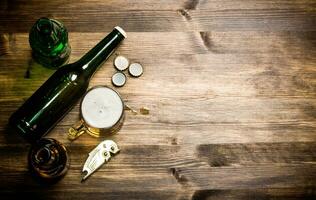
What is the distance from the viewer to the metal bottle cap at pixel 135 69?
5.97 feet

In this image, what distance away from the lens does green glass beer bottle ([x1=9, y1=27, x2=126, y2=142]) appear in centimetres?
166

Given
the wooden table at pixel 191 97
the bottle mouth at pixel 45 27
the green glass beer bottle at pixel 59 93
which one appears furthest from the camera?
the wooden table at pixel 191 97

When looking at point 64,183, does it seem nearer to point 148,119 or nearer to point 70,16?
point 148,119

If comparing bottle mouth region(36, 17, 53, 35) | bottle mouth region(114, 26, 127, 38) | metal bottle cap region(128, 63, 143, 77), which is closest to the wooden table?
metal bottle cap region(128, 63, 143, 77)

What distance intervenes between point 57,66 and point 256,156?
3.23 ft

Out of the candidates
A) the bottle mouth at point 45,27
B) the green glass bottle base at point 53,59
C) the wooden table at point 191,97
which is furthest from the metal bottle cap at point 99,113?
the bottle mouth at point 45,27

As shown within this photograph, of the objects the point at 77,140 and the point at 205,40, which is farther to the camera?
the point at 205,40

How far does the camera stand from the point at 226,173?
1812 mm

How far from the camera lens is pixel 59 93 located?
5.54 ft

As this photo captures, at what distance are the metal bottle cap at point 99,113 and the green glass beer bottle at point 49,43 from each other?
203 mm

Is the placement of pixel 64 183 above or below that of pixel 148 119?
below

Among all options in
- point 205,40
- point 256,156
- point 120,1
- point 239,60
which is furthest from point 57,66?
point 256,156

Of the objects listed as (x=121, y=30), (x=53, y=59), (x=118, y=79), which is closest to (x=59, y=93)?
(x=53, y=59)

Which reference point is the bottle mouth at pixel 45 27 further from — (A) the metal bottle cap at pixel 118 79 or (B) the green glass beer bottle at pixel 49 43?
(A) the metal bottle cap at pixel 118 79
